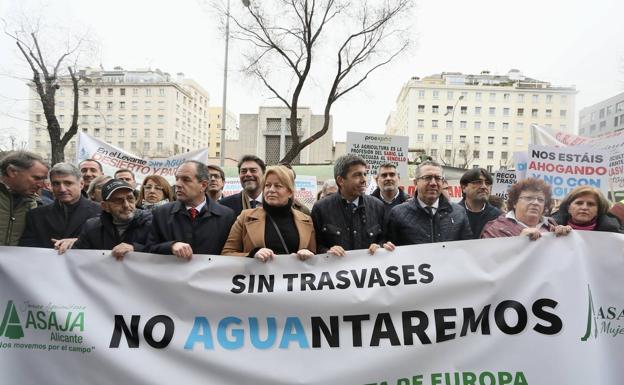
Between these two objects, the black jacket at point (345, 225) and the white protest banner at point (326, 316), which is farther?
the black jacket at point (345, 225)

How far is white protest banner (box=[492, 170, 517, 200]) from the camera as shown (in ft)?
26.6

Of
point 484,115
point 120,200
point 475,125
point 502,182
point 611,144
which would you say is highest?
point 484,115

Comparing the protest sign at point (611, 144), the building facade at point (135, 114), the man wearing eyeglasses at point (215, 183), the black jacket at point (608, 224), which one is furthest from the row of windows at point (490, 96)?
the black jacket at point (608, 224)

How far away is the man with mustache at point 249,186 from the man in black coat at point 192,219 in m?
1.15

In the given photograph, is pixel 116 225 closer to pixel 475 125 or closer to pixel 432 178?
pixel 432 178

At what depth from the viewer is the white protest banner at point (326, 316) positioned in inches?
104

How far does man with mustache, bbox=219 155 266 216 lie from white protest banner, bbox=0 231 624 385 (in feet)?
5.10

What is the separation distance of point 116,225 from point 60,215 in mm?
722

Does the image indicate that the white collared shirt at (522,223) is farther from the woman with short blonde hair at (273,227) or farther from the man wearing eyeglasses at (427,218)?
the woman with short blonde hair at (273,227)

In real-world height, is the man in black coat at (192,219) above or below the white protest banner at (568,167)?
below

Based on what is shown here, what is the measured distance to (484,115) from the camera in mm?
94000

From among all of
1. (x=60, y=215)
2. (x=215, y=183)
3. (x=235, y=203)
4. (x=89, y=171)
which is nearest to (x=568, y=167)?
(x=235, y=203)

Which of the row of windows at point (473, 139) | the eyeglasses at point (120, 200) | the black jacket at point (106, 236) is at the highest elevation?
the row of windows at point (473, 139)

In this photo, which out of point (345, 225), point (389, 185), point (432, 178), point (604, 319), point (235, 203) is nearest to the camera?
point (604, 319)
